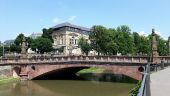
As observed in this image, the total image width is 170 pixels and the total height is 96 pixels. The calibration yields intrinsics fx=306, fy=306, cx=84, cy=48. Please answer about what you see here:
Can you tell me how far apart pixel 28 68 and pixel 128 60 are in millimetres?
17777

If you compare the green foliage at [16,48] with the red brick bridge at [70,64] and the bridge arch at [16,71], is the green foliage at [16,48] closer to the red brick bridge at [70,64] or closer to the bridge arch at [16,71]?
the red brick bridge at [70,64]

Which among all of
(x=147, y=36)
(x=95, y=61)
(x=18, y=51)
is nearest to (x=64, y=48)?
(x=18, y=51)

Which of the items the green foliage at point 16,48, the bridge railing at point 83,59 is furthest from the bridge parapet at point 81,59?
the green foliage at point 16,48

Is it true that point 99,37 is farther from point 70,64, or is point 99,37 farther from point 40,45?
point 70,64

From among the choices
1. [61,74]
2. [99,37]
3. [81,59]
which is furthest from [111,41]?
[81,59]

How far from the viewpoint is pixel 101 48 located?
7794cm

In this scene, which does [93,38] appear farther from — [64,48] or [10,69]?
[64,48]

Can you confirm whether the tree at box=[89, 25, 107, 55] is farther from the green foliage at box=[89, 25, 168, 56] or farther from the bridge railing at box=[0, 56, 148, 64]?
the bridge railing at box=[0, 56, 148, 64]

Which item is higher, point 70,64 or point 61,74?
point 70,64

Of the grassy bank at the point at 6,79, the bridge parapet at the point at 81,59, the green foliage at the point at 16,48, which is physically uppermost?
the green foliage at the point at 16,48

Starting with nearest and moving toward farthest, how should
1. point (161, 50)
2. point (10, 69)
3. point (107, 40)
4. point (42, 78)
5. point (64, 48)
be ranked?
point (10, 69) < point (42, 78) < point (107, 40) < point (161, 50) < point (64, 48)

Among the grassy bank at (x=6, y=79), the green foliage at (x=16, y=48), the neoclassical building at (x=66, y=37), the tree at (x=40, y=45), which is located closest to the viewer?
the grassy bank at (x=6, y=79)

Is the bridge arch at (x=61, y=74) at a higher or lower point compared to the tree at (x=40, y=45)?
lower

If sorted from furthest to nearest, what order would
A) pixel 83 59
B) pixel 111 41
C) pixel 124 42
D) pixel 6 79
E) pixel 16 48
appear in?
pixel 16 48
pixel 124 42
pixel 111 41
pixel 83 59
pixel 6 79
